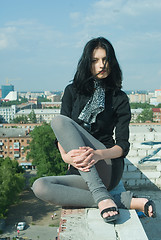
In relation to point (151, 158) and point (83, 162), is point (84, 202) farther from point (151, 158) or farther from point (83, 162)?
point (151, 158)

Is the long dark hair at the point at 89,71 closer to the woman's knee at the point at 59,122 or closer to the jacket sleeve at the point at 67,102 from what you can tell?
the jacket sleeve at the point at 67,102

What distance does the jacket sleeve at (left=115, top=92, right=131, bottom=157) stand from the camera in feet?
6.48

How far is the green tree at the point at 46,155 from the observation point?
565 inches

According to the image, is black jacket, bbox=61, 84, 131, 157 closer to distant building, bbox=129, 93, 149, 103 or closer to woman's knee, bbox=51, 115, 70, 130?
woman's knee, bbox=51, 115, 70, 130

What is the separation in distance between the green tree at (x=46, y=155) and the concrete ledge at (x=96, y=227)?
12.6 m

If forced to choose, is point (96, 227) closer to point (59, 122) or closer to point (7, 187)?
point (59, 122)

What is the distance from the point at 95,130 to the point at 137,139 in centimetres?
207

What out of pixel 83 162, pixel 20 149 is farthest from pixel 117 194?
pixel 20 149

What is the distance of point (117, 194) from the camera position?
6.28 ft

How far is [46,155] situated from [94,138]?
13003 millimetres

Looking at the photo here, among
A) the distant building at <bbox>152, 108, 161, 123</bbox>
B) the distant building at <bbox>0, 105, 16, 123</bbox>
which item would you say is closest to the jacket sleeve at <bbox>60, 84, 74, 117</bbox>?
the distant building at <bbox>152, 108, 161, 123</bbox>

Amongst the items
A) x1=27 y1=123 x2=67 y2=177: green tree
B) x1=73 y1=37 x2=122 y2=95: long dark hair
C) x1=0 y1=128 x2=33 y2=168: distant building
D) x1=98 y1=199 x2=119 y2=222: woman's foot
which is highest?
x1=73 y1=37 x2=122 y2=95: long dark hair

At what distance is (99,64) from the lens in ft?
6.75

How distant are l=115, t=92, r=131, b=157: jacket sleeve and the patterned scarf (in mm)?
123
